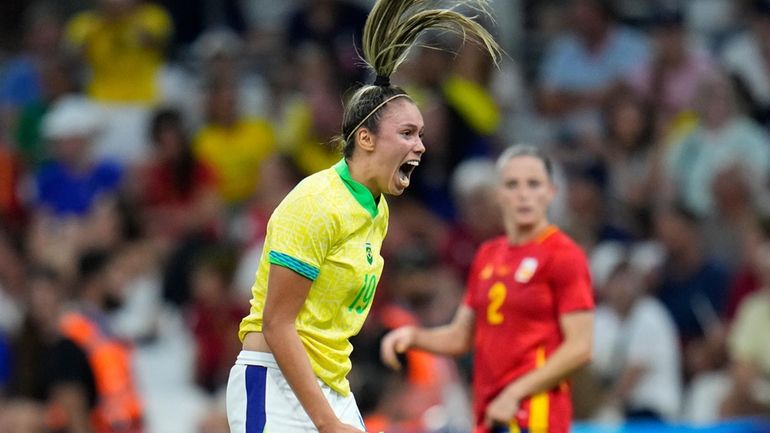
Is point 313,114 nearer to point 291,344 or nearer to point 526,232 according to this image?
point 526,232

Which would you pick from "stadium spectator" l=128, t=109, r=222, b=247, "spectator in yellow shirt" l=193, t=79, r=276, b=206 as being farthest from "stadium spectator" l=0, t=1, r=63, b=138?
"spectator in yellow shirt" l=193, t=79, r=276, b=206

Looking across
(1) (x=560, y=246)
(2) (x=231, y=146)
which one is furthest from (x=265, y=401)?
(2) (x=231, y=146)

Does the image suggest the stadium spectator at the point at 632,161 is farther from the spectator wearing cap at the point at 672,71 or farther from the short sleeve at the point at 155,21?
the short sleeve at the point at 155,21

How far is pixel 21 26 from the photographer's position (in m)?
14.3

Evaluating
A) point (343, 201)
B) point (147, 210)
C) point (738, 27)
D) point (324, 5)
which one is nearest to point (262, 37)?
point (324, 5)

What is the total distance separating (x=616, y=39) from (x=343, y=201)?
7.89 metres

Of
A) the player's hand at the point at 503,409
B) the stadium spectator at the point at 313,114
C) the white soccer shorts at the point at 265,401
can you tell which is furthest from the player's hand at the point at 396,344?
the stadium spectator at the point at 313,114

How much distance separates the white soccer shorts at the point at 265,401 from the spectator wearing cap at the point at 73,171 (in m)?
7.14

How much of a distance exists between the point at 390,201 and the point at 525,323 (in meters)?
4.82

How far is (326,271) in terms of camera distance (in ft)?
15.4

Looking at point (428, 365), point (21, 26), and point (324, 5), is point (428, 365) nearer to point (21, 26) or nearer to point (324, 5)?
point (324, 5)

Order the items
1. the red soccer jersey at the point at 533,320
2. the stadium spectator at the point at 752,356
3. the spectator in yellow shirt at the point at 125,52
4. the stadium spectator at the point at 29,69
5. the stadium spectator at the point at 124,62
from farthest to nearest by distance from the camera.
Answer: the stadium spectator at the point at 29,69 < the spectator in yellow shirt at the point at 125,52 < the stadium spectator at the point at 124,62 < the stadium spectator at the point at 752,356 < the red soccer jersey at the point at 533,320

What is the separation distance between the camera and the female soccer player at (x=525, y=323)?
6.03 meters

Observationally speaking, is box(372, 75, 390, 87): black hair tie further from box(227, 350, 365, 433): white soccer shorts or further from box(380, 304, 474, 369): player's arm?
box(380, 304, 474, 369): player's arm
